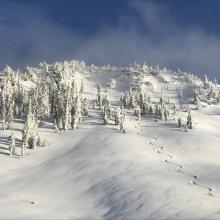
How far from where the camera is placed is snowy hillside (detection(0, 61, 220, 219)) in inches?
2825

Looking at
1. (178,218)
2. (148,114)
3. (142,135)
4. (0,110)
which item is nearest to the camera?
(178,218)

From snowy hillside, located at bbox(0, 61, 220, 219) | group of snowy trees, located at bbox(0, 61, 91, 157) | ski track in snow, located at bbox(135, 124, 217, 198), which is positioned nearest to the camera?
snowy hillside, located at bbox(0, 61, 220, 219)

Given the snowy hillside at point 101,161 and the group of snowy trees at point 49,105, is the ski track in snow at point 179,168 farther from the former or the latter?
the group of snowy trees at point 49,105

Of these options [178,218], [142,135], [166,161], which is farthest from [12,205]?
[142,135]

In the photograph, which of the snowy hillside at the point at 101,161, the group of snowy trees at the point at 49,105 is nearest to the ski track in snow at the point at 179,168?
the snowy hillside at the point at 101,161

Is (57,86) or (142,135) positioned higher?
(57,86)

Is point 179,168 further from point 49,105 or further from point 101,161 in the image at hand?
point 49,105

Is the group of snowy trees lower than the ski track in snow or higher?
higher

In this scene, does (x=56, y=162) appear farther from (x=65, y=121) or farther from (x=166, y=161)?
(x=65, y=121)

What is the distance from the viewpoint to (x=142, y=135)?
131750 millimetres

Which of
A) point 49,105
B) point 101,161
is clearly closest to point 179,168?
point 101,161

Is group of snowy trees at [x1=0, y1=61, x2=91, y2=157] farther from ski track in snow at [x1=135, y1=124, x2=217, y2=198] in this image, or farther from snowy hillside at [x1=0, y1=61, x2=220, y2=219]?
ski track in snow at [x1=135, y1=124, x2=217, y2=198]

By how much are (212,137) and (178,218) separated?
72.0 metres

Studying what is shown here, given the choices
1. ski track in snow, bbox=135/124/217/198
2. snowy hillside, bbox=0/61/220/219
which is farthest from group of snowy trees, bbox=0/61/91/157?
ski track in snow, bbox=135/124/217/198
